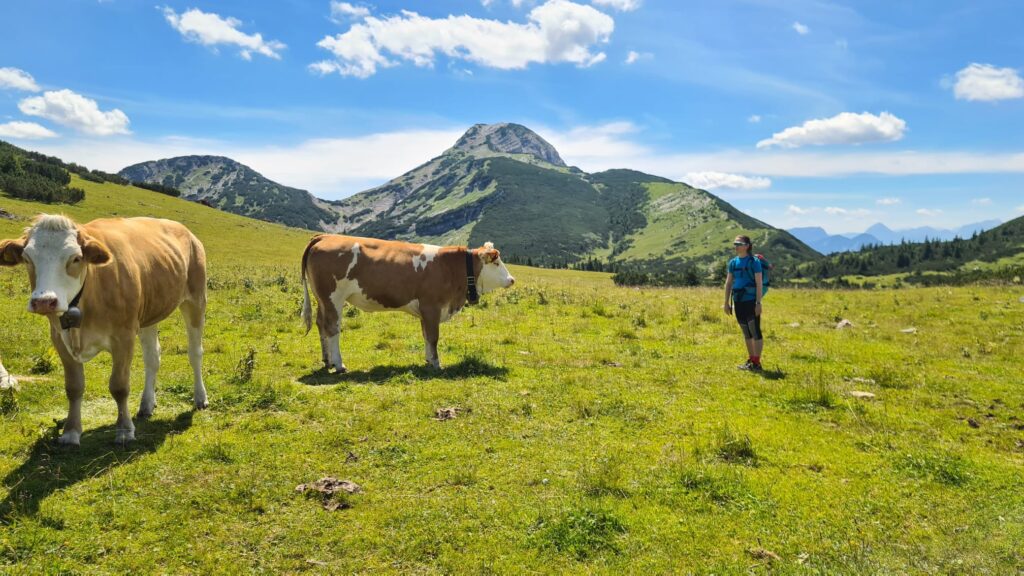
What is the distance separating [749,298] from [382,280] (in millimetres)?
8996

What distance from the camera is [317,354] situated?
13578 millimetres

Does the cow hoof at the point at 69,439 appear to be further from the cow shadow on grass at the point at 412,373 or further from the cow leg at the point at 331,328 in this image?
the cow leg at the point at 331,328

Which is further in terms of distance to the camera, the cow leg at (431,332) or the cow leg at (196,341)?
the cow leg at (431,332)

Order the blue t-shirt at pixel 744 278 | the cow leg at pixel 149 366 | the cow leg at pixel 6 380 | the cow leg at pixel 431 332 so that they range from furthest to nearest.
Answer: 1. the blue t-shirt at pixel 744 278
2. the cow leg at pixel 431 332
3. the cow leg at pixel 6 380
4. the cow leg at pixel 149 366

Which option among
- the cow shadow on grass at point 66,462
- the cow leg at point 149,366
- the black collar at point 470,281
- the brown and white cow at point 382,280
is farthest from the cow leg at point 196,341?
the black collar at point 470,281

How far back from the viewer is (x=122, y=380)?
6.83 m

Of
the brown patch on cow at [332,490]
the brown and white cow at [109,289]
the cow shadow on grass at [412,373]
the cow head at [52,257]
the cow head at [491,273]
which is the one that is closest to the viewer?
the cow head at [52,257]

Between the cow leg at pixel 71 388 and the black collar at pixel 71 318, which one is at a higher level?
the black collar at pixel 71 318

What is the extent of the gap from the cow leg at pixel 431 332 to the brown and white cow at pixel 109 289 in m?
4.77

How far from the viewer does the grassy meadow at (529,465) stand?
5.16 meters

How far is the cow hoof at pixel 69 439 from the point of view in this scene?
680 centimetres

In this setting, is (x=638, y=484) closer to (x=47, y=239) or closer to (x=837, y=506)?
(x=837, y=506)


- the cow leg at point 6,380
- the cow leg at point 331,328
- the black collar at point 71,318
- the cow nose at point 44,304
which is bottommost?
the cow leg at point 6,380

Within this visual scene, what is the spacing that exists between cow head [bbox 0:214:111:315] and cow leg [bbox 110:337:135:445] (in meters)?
0.95
